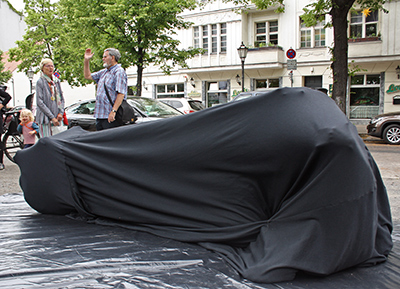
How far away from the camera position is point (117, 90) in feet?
18.5

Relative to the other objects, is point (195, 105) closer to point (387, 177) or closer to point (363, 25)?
point (387, 177)

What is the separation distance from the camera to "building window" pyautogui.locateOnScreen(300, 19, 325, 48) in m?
24.2

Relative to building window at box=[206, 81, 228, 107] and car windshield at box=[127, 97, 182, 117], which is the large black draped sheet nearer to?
car windshield at box=[127, 97, 182, 117]

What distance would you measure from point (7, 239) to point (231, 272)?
1.88 m

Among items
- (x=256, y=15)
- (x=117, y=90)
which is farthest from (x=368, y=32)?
(x=117, y=90)

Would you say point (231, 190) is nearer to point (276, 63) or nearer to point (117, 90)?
point (117, 90)

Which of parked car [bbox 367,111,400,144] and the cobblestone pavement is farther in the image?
parked car [bbox 367,111,400,144]

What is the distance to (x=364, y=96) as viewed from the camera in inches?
904

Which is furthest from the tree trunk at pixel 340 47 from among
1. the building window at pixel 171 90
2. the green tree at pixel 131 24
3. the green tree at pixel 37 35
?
the green tree at pixel 37 35

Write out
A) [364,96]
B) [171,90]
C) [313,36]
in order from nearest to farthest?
[364,96]
[313,36]
[171,90]

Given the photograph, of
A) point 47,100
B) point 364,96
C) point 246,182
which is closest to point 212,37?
point 364,96

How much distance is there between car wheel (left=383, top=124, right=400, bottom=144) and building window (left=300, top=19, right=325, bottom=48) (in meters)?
12.6

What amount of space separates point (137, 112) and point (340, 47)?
8138mm

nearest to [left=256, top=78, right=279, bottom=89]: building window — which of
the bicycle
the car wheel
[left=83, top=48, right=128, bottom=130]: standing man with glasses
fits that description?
→ the car wheel
